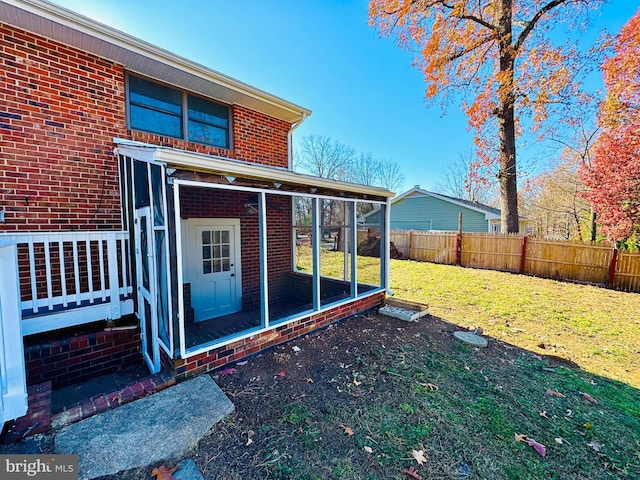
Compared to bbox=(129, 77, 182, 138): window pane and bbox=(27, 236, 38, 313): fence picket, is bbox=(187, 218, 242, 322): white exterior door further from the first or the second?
bbox=(27, 236, 38, 313): fence picket

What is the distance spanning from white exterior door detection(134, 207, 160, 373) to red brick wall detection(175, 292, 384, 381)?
0.58m

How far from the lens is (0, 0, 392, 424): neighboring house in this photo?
10.1ft

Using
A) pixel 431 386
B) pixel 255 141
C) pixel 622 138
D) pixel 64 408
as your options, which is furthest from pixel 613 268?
pixel 64 408

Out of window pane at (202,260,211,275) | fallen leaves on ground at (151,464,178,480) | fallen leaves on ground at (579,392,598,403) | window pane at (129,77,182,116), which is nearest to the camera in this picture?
fallen leaves on ground at (151,464,178,480)

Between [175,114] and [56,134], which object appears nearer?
[56,134]

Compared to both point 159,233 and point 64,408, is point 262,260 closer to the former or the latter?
point 159,233

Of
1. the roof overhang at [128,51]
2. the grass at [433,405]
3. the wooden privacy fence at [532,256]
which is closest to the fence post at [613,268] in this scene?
the wooden privacy fence at [532,256]

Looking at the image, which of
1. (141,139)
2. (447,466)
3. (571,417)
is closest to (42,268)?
(141,139)

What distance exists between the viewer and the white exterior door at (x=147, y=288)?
325 cm

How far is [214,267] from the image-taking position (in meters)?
5.65

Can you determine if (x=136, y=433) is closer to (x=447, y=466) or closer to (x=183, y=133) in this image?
(x=447, y=466)

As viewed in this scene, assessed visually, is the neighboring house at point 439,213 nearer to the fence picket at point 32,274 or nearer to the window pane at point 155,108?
the window pane at point 155,108

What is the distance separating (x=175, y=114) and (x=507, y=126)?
39.1ft

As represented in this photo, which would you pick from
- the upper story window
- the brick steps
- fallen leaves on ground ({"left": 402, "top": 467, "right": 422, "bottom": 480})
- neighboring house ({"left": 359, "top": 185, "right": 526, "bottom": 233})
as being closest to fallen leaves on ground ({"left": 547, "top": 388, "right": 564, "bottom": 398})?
fallen leaves on ground ({"left": 402, "top": 467, "right": 422, "bottom": 480})
